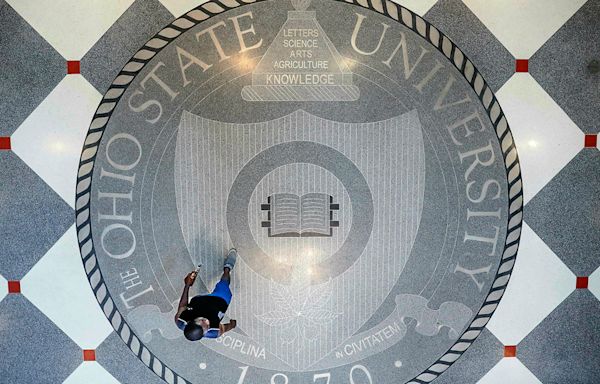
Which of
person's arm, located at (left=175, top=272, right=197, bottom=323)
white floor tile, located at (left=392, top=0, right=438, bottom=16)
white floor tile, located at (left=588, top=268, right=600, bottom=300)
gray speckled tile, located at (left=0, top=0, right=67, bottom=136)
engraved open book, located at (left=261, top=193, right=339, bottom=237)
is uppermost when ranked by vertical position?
white floor tile, located at (left=392, top=0, right=438, bottom=16)

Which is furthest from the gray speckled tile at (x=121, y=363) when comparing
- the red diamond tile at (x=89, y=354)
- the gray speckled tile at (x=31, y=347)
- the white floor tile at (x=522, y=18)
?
the white floor tile at (x=522, y=18)

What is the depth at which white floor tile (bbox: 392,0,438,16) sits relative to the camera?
2258 mm

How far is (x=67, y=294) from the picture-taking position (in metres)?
2.35

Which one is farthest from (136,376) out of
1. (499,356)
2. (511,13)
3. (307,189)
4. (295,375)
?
(511,13)

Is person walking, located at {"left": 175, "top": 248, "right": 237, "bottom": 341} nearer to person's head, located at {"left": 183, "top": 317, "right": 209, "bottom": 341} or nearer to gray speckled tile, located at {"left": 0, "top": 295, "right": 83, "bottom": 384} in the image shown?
person's head, located at {"left": 183, "top": 317, "right": 209, "bottom": 341}

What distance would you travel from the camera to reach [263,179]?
7.59 feet

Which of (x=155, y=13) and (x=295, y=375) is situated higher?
(x=155, y=13)

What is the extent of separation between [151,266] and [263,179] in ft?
2.27

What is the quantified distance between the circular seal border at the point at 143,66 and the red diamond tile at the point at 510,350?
169mm

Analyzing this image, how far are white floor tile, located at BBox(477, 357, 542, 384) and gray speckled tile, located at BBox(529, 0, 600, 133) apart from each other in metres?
1.21

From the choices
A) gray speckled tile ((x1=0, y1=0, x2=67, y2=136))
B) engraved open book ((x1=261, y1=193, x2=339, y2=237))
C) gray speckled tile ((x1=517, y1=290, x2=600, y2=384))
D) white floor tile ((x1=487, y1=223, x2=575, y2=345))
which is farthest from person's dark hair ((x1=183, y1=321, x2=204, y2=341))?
gray speckled tile ((x1=517, y1=290, x2=600, y2=384))

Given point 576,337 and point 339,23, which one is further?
point 576,337

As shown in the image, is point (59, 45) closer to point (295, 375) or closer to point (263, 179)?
point (263, 179)

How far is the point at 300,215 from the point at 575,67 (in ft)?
4.92
